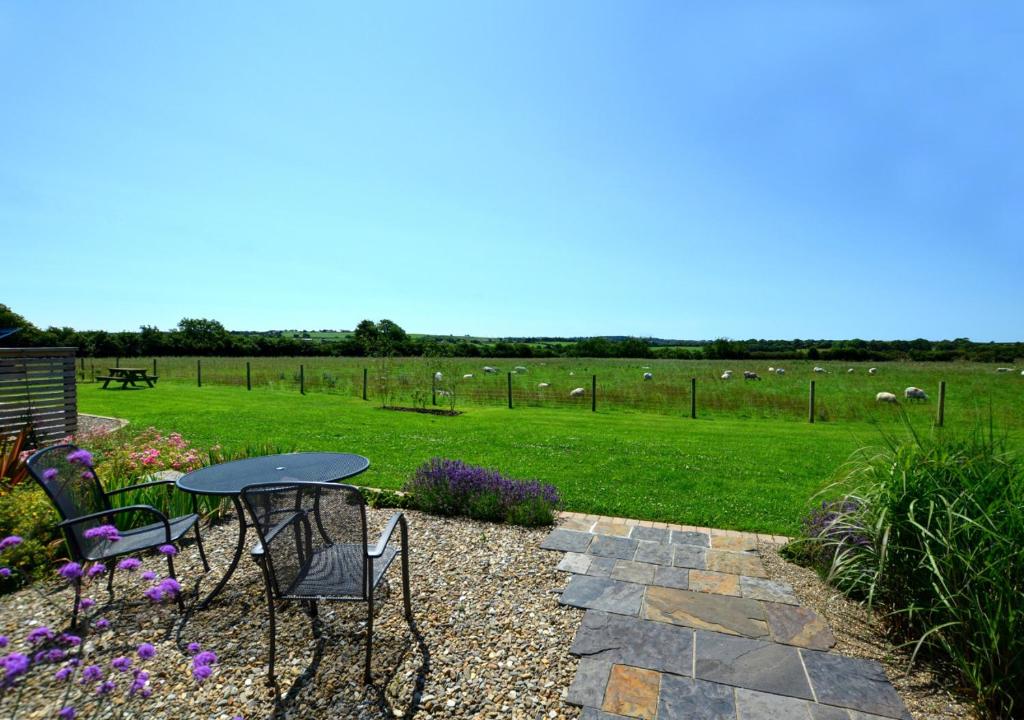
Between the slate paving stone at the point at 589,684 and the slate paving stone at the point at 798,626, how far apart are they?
3.66 ft

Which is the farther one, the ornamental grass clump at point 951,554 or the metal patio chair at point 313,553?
the metal patio chair at point 313,553

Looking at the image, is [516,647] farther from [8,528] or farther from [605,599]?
[8,528]

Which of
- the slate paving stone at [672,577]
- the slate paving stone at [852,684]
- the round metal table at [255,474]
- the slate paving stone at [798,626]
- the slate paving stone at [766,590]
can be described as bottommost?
the slate paving stone at [766,590]

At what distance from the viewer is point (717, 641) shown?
304cm

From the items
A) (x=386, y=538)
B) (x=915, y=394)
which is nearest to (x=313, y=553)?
(x=386, y=538)

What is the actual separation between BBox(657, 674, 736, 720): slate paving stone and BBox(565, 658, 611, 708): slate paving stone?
28cm

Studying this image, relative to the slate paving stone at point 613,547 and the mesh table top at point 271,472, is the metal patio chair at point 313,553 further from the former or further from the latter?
the slate paving stone at point 613,547

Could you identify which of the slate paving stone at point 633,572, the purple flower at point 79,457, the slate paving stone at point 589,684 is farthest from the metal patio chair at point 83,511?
the slate paving stone at point 633,572

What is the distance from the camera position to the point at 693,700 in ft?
8.27

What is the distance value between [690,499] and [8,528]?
6.15 meters

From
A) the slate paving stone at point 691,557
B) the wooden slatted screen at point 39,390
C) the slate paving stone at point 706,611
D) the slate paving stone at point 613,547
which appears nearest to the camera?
the slate paving stone at point 706,611

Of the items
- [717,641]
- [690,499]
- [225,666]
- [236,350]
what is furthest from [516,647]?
[236,350]

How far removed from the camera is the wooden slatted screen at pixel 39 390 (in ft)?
28.3

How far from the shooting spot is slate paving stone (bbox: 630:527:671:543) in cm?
473
